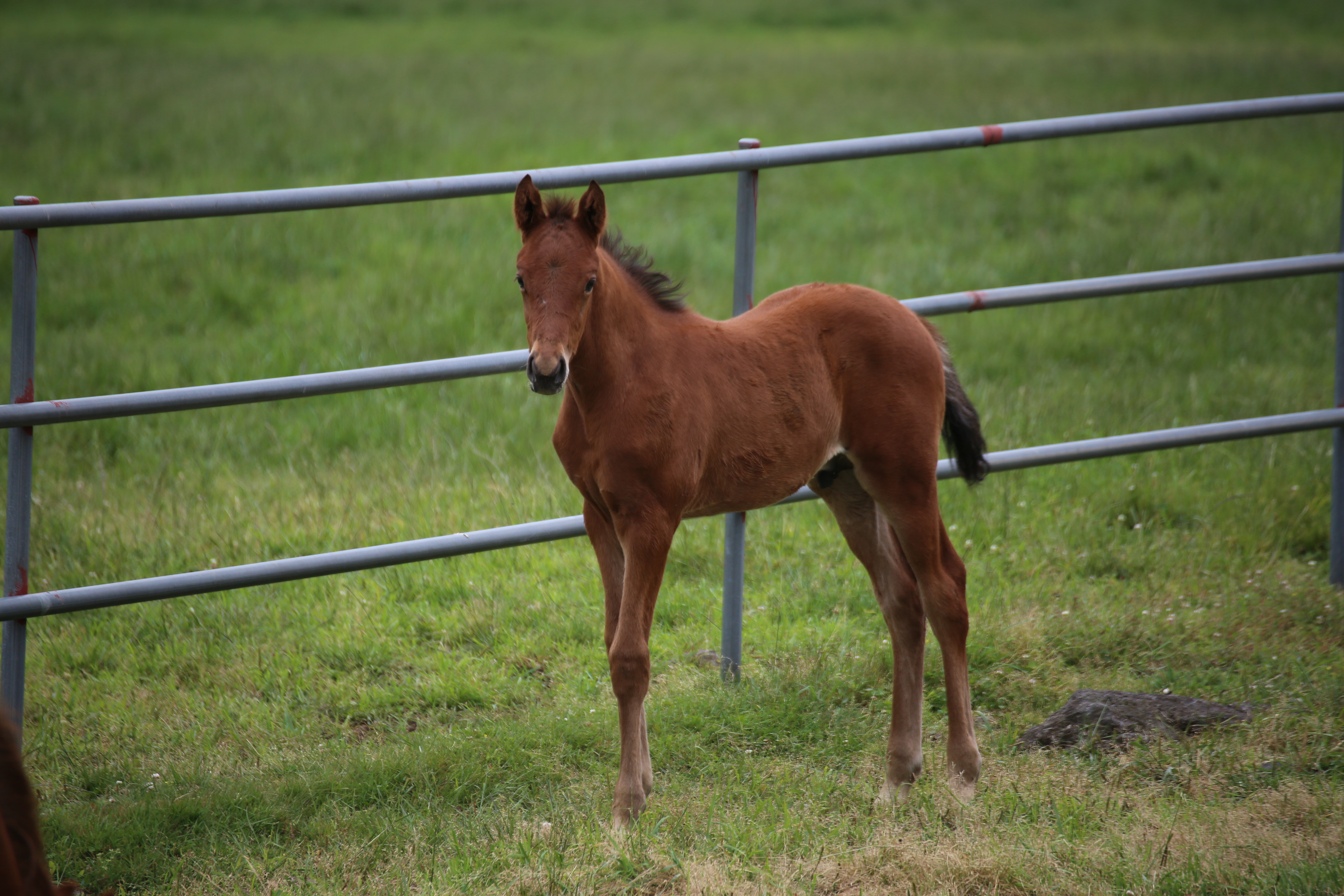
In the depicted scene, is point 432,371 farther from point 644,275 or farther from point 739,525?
point 739,525

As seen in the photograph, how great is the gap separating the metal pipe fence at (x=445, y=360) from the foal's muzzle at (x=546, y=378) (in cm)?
77

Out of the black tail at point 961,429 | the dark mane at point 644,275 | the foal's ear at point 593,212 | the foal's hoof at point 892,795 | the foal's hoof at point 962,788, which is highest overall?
the foal's ear at point 593,212

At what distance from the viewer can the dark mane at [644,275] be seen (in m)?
2.93

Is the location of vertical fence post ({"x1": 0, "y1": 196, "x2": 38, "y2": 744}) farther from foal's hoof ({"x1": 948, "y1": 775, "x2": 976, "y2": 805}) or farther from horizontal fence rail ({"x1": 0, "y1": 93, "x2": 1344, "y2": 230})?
foal's hoof ({"x1": 948, "y1": 775, "x2": 976, "y2": 805})

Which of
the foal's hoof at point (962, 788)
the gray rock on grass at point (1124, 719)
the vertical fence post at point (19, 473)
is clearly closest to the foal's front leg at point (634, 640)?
the foal's hoof at point (962, 788)

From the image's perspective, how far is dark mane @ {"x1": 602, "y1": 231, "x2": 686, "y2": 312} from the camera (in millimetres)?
2934

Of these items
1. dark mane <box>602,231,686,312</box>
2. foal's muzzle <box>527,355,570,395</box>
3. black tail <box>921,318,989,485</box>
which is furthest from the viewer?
black tail <box>921,318,989,485</box>

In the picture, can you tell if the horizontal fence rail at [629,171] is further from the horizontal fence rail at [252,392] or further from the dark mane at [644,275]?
the horizontal fence rail at [252,392]

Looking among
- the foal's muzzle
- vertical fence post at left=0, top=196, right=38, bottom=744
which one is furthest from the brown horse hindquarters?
vertical fence post at left=0, top=196, right=38, bottom=744

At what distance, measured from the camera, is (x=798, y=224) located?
9.52m

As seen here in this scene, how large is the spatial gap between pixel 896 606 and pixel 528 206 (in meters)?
1.50

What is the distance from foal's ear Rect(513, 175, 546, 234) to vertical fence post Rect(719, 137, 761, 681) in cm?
104

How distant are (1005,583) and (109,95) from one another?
10.3 metres

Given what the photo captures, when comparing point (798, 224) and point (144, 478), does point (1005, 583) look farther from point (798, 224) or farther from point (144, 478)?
point (798, 224)
